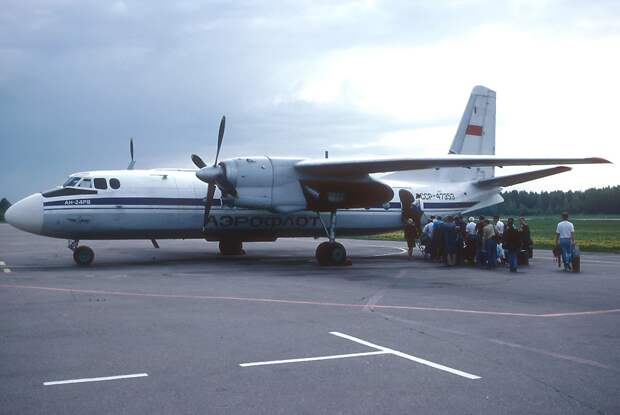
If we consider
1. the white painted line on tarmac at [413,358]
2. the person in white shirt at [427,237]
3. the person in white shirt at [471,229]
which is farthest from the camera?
the person in white shirt at [427,237]

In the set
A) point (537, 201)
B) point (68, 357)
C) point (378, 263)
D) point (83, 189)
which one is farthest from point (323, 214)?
point (537, 201)

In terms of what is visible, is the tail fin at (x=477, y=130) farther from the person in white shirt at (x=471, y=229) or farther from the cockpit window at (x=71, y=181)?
the cockpit window at (x=71, y=181)

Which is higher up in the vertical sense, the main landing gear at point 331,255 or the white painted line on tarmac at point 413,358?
the main landing gear at point 331,255

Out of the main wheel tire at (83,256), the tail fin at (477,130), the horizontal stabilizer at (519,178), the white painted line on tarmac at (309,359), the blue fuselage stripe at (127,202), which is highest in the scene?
the tail fin at (477,130)

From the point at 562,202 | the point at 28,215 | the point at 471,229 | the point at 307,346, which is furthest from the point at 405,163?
the point at 562,202

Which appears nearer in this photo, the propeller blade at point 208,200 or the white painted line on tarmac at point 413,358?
the white painted line on tarmac at point 413,358

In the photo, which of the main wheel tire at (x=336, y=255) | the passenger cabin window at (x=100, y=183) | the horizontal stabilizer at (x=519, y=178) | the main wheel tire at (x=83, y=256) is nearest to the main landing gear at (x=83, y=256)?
the main wheel tire at (x=83, y=256)

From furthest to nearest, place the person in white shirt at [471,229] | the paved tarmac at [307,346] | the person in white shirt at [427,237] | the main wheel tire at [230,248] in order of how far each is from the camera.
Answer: the main wheel tire at [230,248], the person in white shirt at [427,237], the person in white shirt at [471,229], the paved tarmac at [307,346]

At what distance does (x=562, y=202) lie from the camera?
142 m

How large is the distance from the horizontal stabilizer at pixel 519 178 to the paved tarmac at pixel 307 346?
7429 millimetres

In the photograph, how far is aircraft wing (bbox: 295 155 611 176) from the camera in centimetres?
1948

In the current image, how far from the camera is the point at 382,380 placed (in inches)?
255

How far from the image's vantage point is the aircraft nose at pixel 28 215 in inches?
763

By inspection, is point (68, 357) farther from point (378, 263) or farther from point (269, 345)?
point (378, 263)
